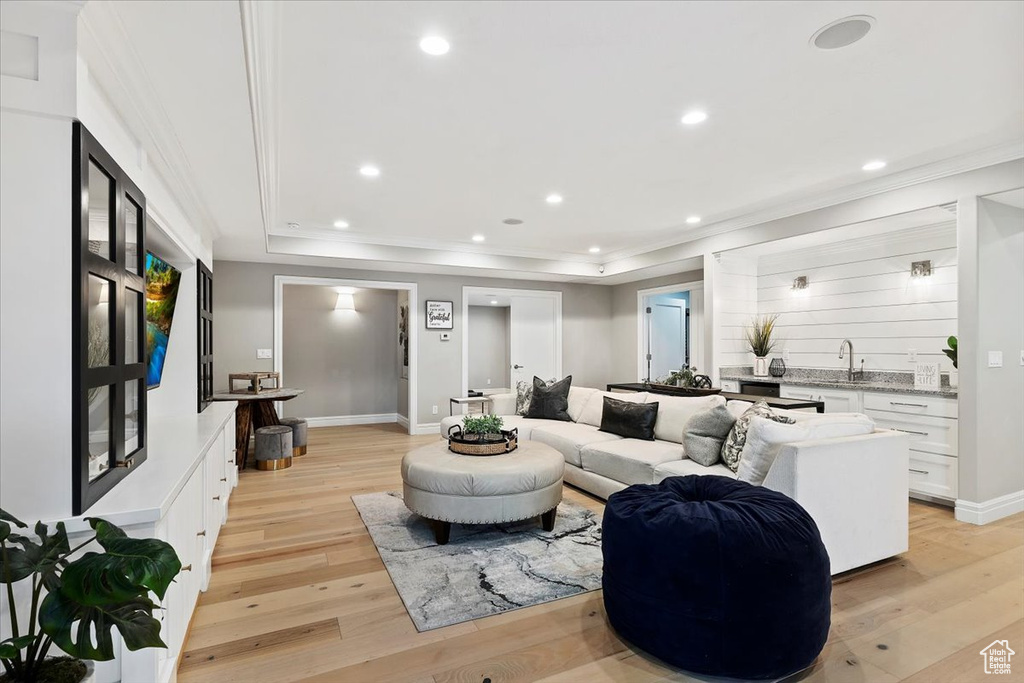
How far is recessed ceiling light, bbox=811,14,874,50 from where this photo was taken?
6.89ft

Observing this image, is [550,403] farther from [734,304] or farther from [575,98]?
[575,98]

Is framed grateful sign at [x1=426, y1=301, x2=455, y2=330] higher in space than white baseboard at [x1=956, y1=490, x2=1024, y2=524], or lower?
higher

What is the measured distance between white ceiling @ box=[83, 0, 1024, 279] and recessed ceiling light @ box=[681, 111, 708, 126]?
0.07 meters

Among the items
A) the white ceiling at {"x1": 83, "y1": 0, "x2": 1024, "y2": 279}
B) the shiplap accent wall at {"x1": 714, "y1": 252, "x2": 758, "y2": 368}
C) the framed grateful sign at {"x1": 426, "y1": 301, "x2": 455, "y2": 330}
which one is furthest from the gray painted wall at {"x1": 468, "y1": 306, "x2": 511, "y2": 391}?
the white ceiling at {"x1": 83, "y1": 0, "x2": 1024, "y2": 279}

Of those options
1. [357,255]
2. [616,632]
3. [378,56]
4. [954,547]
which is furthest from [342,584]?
[357,255]

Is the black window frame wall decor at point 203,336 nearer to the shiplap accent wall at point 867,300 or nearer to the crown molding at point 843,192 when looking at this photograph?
the crown molding at point 843,192

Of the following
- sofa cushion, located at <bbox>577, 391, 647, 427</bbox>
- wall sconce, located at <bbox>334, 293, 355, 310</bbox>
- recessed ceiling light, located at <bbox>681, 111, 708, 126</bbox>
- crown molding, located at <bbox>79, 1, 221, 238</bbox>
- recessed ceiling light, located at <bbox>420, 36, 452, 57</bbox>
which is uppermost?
recessed ceiling light, located at <bbox>420, 36, 452, 57</bbox>

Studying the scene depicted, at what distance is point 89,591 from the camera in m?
1.05

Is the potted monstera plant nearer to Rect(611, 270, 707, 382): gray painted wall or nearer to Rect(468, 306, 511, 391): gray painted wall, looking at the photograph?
Rect(611, 270, 707, 382): gray painted wall

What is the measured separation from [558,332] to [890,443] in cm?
550

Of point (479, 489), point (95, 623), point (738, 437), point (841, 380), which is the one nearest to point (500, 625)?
point (479, 489)

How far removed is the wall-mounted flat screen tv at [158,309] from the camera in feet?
10.0

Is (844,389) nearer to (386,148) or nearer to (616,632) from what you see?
(616,632)

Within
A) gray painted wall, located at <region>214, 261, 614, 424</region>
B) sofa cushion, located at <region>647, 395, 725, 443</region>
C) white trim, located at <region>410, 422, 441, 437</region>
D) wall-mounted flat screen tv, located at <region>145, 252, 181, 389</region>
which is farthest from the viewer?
white trim, located at <region>410, 422, 441, 437</region>
